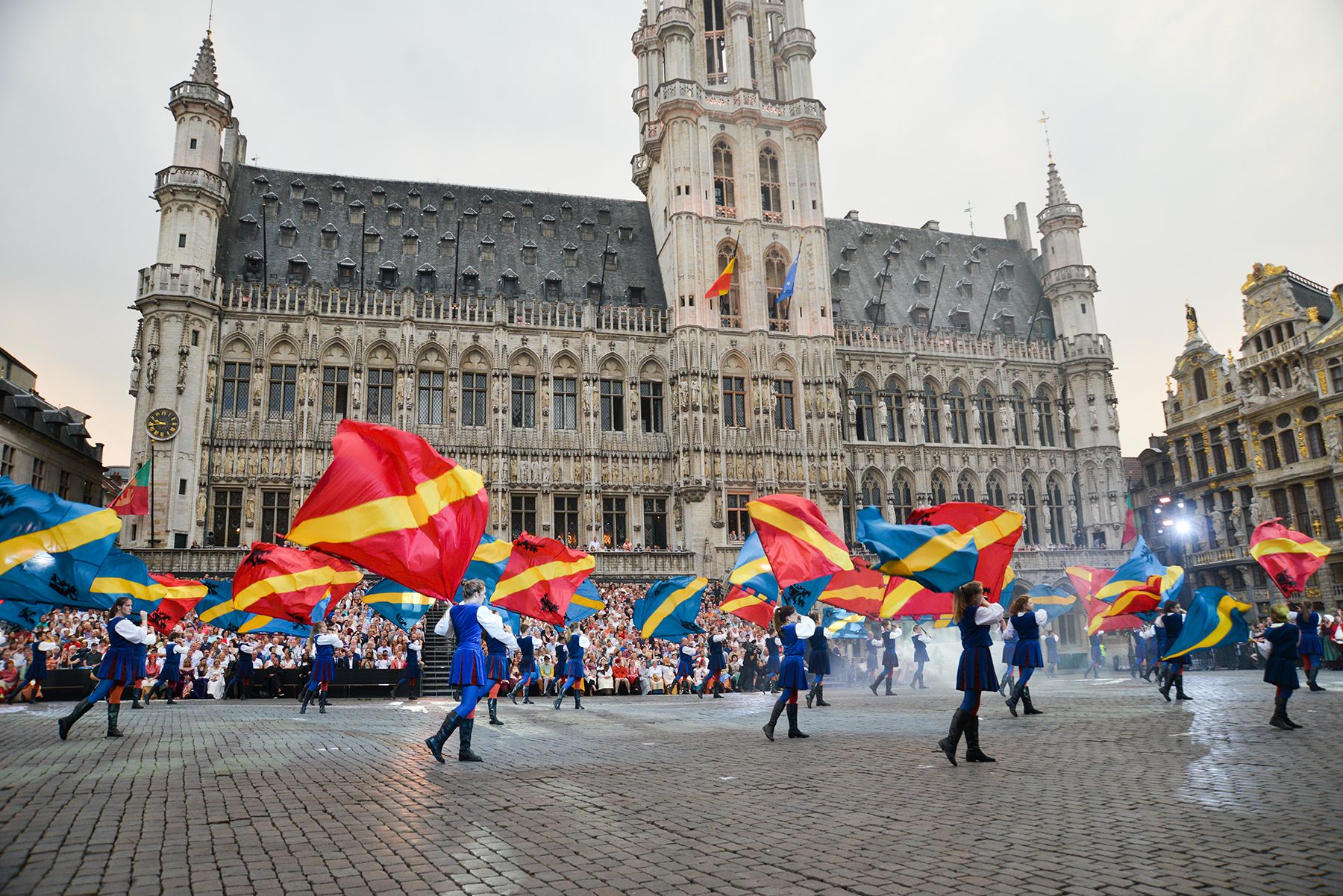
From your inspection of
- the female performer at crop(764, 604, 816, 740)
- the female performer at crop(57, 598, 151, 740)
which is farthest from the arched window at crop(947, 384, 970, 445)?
the female performer at crop(57, 598, 151, 740)

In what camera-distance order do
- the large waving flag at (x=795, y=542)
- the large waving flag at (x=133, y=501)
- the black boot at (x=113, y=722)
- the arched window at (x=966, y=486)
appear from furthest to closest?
the arched window at (x=966, y=486)
the large waving flag at (x=133, y=501)
the large waving flag at (x=795, y=542)
the black boot at (x=113, y=722)

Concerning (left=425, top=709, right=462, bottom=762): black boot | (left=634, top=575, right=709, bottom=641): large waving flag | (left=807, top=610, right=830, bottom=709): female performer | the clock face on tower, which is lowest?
(left=425, top=709, right=462, bottom=762): black boot

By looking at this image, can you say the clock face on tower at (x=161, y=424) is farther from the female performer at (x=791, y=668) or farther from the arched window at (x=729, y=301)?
the female performer at (x=791, y=668)

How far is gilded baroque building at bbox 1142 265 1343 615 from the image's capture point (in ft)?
146

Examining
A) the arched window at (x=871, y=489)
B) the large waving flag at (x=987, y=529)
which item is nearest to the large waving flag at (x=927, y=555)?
the large waving flag at (x=987, y=529)

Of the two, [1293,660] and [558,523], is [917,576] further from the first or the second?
[558,523]

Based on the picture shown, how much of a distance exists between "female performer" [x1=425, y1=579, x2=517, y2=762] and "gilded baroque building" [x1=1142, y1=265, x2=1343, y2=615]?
123ft

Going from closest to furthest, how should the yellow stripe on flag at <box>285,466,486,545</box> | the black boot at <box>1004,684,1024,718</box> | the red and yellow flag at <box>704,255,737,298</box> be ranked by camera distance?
the yellow stripe on flag at <box>285,466,486,545</box>, the black boot at <box>1004,684,1024,718</box>, the red and yellow flag at <box>704,255,737,298</box>

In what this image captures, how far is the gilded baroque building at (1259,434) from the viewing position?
44.5m

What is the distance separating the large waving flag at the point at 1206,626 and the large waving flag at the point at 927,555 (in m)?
7.38

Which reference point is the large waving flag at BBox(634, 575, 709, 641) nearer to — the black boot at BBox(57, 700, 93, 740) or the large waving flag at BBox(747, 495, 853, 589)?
the large waving flag at BBox(747, 495, 853, 589)

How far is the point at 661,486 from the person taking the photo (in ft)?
148

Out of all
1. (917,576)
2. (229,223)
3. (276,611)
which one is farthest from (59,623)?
(917,576)

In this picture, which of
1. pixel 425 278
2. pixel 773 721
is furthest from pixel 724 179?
pixel 773 721
